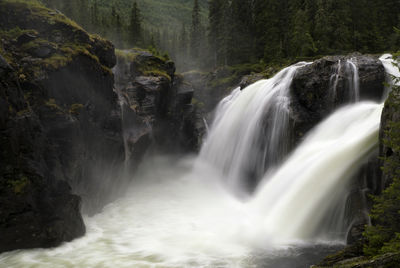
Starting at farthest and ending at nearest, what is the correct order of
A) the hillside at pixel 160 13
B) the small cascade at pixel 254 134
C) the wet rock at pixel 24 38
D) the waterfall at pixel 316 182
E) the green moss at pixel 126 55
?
the hillside at pixel 160 13 < the green moss at pixel 126 55 < the small cascade at pixel 254 134 < the wet rock at pixel 24 38 < the waterfall at pixel 316 182

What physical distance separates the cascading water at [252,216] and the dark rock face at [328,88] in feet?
2.08

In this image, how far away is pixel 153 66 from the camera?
70.1 feet

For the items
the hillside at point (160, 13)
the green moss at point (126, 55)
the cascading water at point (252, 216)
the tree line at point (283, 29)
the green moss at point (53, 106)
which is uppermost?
the hillside at point (160, 13)

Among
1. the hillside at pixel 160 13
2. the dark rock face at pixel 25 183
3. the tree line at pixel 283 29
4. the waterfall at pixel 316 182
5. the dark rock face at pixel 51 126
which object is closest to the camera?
the dark rock face at pixel 25 183

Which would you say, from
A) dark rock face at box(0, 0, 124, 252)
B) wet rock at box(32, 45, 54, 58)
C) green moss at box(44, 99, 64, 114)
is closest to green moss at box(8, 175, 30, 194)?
dark rock face at box(0, 0, 124, 252)

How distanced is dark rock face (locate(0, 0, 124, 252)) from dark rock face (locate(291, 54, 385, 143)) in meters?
9.38

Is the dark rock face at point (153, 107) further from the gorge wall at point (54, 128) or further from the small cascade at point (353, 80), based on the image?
Result: the small cascade at point (353, 80)

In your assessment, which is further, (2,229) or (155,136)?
(155,136)

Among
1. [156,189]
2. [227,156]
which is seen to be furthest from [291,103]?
[156,189]

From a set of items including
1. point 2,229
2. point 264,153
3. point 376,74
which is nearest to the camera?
point 2,229

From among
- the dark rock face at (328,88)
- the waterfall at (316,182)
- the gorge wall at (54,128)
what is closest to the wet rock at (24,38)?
the gorge wall at (54,128)

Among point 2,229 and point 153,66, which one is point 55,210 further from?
point 153,66

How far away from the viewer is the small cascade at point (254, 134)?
53.7 feet

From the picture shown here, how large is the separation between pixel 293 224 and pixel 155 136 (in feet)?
43.2
